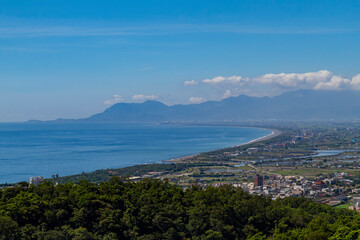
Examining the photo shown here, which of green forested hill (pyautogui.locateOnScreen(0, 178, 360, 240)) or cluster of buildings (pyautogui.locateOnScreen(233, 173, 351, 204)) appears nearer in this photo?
green forested hill (pyautogui.locateOnScreen(0, 178, 360, 240))

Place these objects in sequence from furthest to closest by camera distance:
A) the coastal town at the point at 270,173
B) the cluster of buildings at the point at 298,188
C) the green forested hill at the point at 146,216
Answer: the coastal town at the point at 270,173, the cluster of buildings at the point at 298,188, the green forested hill at the point at 146,216

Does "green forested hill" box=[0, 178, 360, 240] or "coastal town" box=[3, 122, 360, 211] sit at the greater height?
"green forested hill" box=[0, 178, 360, 240]

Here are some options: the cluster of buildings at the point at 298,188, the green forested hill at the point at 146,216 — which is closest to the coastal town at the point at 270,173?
the cluster of buildings at the point at 298,188

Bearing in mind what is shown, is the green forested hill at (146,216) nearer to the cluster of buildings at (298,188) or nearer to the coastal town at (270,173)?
the coastal town at (270,173)

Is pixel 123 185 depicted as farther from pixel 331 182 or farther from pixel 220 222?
pixel 331 182

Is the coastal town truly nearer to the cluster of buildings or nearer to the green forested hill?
the cluster of buildings

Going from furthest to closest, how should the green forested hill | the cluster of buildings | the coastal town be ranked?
the coastal town < the cluster of buildings < the green forested hill

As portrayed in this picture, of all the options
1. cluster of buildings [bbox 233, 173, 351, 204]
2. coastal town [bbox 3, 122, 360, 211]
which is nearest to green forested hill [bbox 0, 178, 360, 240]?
coastal town [bbox 3, 122, 360, 211]

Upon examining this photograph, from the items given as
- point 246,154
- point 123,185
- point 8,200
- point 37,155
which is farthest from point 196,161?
point 8,200
